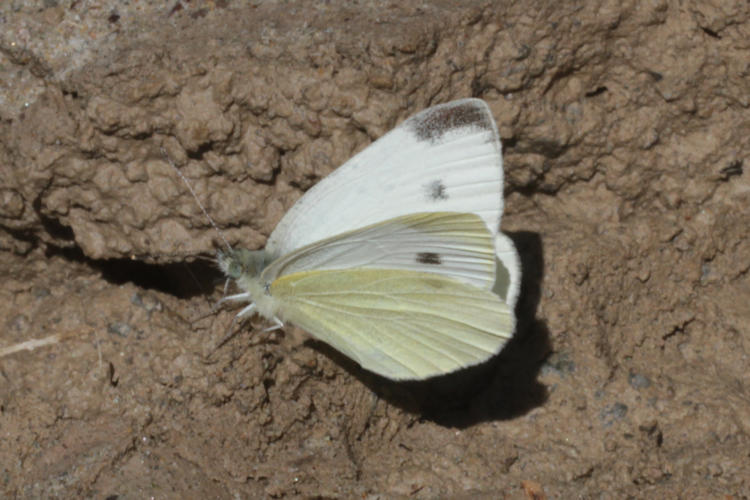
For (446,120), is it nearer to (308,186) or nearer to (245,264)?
(308,186)

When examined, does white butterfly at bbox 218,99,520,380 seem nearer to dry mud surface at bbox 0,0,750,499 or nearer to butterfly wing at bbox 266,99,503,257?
butterfly wing at bbox 266,99,503,257

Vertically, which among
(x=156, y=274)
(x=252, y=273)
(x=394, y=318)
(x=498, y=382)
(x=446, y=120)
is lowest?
(x=498, y=382)

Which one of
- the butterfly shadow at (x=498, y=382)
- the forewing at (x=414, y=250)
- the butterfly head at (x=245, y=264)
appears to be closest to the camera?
the forewing at (x=414, y=250)

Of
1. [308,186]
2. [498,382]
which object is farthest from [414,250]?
[498,382]

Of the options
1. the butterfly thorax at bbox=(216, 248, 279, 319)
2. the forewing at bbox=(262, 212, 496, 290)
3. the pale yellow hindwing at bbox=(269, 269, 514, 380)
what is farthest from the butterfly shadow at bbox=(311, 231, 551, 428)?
the forewing at bbox=(262, 212, 496, 290)

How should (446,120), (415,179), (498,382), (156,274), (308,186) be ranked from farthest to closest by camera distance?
1. (156,274)
2. (498,382)
3. (308,186)
4. (415,179)
5. (446,120)

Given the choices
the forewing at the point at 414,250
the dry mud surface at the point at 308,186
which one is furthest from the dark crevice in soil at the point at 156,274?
the forewing at the point at 414,250

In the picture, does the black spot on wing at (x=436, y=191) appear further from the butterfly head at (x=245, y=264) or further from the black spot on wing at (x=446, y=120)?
the butterfly head at (x=245, y=264)
